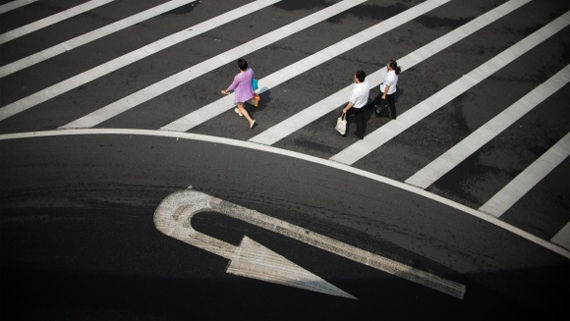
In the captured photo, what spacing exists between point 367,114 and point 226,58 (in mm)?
4317

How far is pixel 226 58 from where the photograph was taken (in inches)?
435

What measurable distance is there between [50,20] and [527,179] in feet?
45.6

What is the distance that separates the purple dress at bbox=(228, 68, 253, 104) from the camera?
8867mm

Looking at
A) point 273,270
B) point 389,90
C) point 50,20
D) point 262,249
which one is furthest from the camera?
point 50,20

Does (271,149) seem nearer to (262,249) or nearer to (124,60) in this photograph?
(262,249)

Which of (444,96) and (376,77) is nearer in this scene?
(444,96)

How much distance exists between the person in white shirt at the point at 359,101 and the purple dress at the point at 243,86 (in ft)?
7.47

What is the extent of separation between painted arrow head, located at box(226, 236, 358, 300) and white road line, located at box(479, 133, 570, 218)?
3880mm

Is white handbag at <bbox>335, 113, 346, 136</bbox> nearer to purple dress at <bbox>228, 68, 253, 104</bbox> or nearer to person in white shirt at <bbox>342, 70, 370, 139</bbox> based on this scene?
person in white shirt at <bbox>342, 70, 370, 139</bbox>

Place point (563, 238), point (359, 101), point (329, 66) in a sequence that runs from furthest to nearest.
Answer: point (329, 66) < point (359, 101) < point (563, 238)

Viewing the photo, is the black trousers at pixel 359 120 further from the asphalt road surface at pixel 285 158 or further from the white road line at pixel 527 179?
the white road line at pixel 527 179

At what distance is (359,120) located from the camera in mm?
9180

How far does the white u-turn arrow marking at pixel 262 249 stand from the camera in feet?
22.7

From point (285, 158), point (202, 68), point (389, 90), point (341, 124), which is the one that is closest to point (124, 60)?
point (202, 68)
